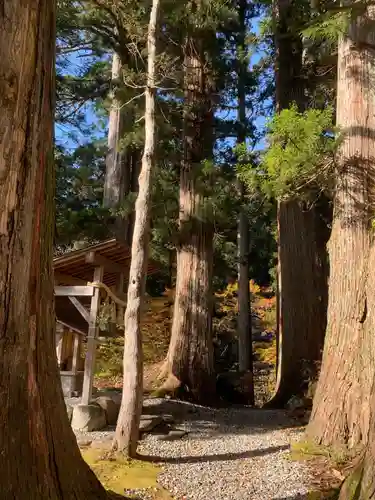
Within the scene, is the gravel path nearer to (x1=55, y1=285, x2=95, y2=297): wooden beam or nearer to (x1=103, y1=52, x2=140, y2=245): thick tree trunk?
(x1=55, y1=285, x2=95, y2=297): wooden beam

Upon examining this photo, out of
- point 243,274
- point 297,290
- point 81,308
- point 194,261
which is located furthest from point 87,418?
point 243,274

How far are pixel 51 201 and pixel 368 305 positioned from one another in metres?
3.98

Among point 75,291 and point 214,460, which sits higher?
point 75,291

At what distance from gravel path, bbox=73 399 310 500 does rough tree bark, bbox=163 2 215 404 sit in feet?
3.58

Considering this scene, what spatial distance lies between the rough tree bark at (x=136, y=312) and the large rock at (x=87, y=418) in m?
1.20

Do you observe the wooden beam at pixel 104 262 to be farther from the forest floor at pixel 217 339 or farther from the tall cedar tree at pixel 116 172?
the tall cedar tree at pixel 116 172

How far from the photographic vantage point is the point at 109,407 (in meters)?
7.99

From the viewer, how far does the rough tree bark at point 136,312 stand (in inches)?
242

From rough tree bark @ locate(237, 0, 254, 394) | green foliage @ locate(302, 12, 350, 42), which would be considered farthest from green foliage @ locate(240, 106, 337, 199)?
rough tree bark @ locate(237, 0, 254, 394)

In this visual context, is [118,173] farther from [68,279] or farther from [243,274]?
[68,279]

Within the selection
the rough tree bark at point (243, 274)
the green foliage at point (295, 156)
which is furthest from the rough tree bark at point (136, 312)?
the rough tree bark at point (243, 274)

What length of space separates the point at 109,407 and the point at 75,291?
1.86 metres

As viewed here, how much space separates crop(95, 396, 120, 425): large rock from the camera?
25.7 ft

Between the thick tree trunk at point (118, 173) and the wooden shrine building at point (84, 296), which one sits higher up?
the thick tree trunk at point (118, 173)
